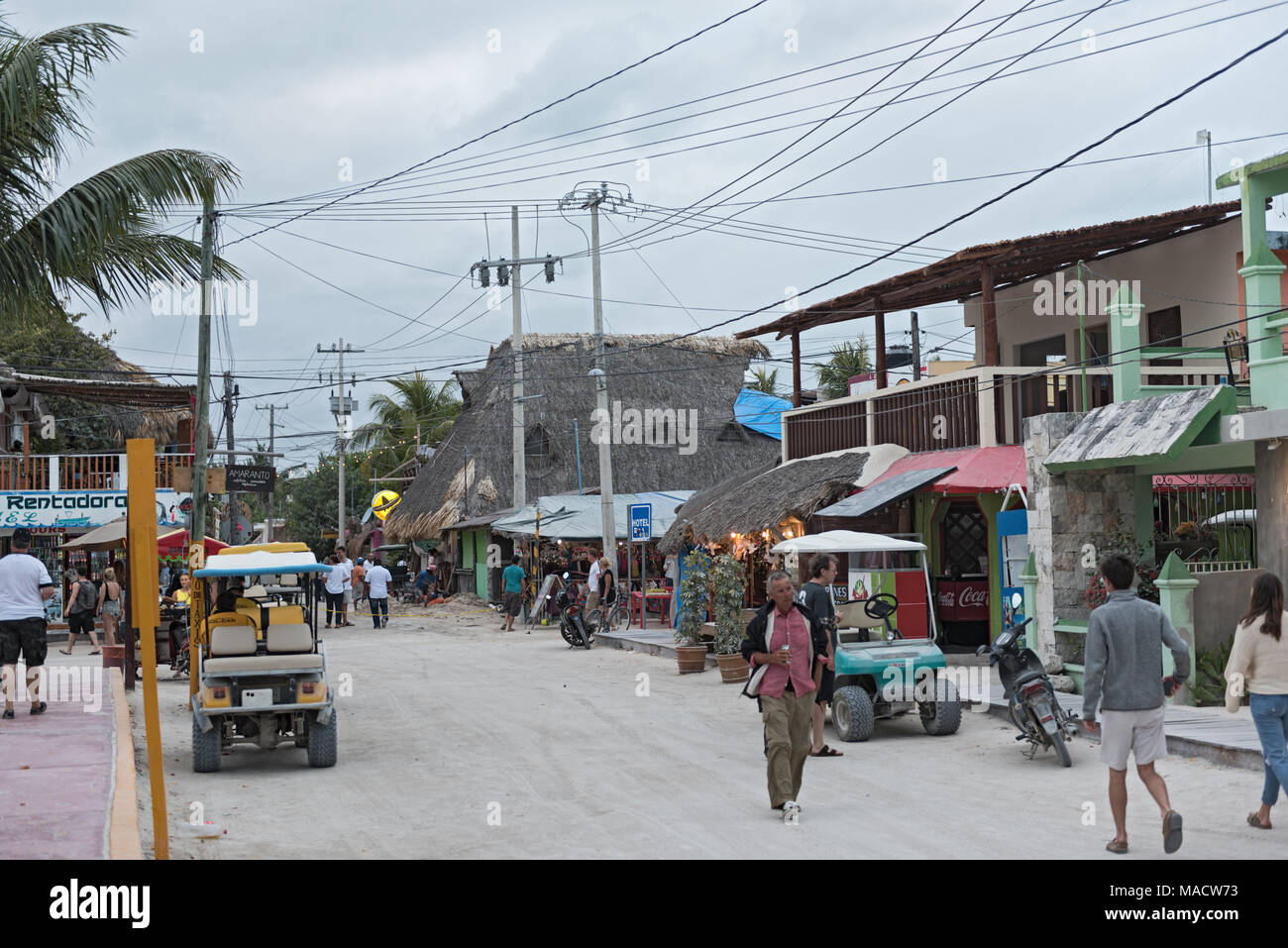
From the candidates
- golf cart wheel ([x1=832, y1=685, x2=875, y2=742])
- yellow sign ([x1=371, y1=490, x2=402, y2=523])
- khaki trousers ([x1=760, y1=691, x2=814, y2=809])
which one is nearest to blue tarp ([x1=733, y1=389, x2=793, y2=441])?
yellow sign ([x1=371, y1=490, x2=402, y2=523])

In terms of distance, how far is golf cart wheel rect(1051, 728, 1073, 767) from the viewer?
10828 mm

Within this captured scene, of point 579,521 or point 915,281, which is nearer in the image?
point 915,281

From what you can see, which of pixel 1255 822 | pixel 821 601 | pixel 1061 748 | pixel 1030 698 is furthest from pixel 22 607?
pixel 1255 822

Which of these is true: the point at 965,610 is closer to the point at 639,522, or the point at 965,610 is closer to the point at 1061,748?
the point at 1061,748

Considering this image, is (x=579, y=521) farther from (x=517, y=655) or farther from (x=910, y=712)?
(x=910, y=712)

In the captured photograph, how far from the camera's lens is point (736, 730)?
13.7 m

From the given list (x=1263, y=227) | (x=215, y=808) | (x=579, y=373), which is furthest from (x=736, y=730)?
(x=579, y=373)

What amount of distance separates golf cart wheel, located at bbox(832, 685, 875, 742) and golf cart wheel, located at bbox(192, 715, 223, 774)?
5938mm

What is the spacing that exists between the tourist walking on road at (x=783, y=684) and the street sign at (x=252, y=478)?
60.6ft

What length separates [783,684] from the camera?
9164mm

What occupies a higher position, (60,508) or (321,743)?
(60,508)

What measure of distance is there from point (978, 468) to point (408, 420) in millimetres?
44151

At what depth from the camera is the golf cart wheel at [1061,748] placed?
10828mm

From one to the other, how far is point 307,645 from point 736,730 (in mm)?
4587
